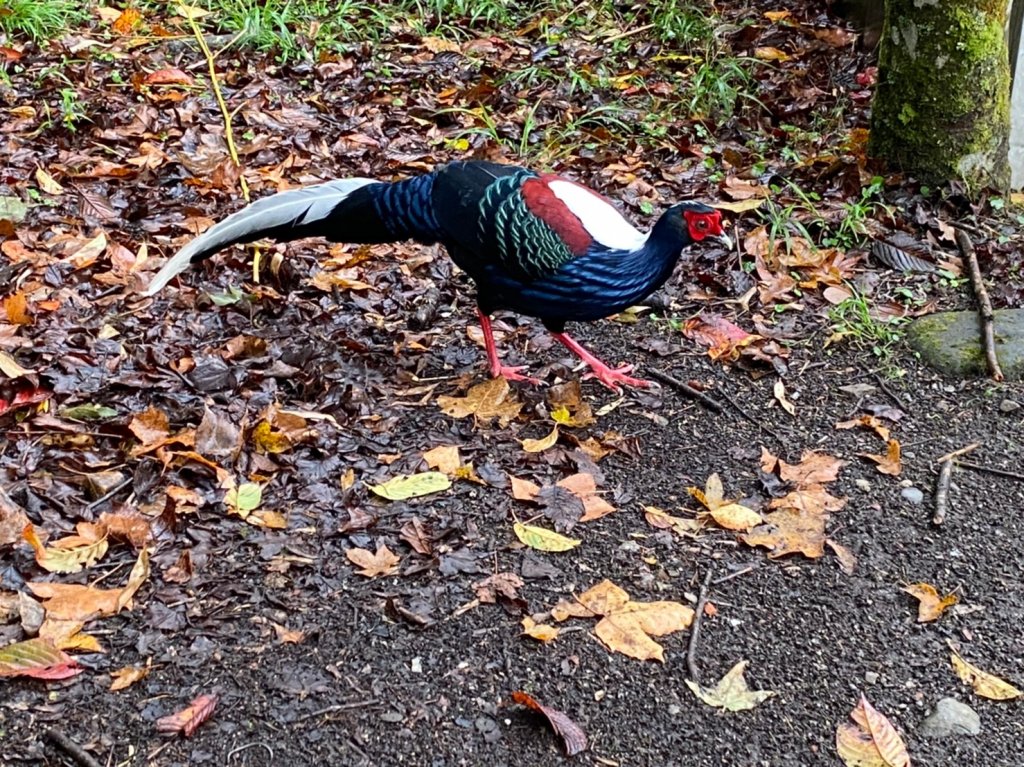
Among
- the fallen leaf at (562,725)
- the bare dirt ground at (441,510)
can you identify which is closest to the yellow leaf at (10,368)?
the bare dirt ground at (441,510)

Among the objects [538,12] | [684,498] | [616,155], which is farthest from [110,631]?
[538,12]

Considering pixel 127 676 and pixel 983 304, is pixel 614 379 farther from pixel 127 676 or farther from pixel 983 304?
pixel 127 676

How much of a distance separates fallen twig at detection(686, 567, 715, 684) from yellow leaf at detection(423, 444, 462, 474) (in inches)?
32.4

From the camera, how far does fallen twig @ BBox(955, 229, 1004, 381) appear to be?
141 inches

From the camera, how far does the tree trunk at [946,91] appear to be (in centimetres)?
438

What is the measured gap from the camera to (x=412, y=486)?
10.1 feet

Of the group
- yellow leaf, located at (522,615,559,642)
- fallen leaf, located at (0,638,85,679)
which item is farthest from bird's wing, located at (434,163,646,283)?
fallen leaf, located at (0,638,85,679)

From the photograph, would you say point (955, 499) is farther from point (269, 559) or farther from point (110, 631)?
point (110, 631)

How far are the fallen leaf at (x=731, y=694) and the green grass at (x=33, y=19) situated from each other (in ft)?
18.2

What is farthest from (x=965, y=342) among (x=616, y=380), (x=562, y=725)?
(x=562, y=725)

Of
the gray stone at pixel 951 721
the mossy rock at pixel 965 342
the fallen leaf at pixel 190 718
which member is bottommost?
the fallen leaf at pixel 190 718

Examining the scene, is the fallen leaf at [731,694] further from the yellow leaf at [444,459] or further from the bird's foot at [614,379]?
the bird's foot at [614,379]

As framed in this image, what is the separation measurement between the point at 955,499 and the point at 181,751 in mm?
2171

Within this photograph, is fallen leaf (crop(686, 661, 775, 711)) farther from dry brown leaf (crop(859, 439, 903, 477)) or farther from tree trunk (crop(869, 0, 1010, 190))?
tree trunk (crop(869, 0, 1010, 190))
